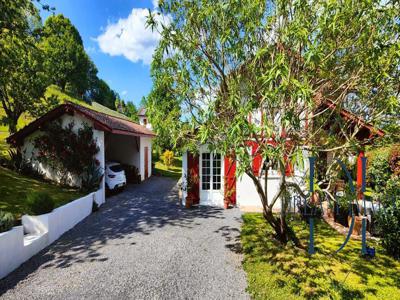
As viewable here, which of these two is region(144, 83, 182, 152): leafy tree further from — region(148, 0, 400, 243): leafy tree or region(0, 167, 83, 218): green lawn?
region(0, 167, 83, 218): green lawn

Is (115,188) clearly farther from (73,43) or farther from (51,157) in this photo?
(73,43)

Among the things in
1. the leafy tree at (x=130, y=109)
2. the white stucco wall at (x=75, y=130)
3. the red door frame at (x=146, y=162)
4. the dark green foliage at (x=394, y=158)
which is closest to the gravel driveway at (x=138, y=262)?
the white stucco wall at (x=75, y=130)

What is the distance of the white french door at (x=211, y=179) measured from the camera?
12273 mm

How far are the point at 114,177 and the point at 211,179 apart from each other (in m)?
6.16

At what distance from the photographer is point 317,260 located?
6.45 meters

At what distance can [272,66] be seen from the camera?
4.38 m

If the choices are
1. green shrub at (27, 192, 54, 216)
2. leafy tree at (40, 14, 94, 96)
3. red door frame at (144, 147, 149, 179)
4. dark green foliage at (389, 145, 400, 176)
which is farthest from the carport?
leafy tree at (40, 14, 94, 96)

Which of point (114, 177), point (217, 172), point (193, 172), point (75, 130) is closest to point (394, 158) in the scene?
point (217, 172)

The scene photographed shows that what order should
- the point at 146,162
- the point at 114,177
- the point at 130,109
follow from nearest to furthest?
the point at 114,177 → the point at 146,162 → the point at 130,109

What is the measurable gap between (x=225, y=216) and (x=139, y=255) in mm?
4825

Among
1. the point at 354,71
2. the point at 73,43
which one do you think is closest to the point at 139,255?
the point at 354,71

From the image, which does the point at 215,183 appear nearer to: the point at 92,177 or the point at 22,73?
the point at 92,177

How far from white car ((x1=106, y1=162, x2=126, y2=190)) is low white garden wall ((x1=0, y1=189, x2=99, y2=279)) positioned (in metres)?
3.83

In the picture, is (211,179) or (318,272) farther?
(211,179)
